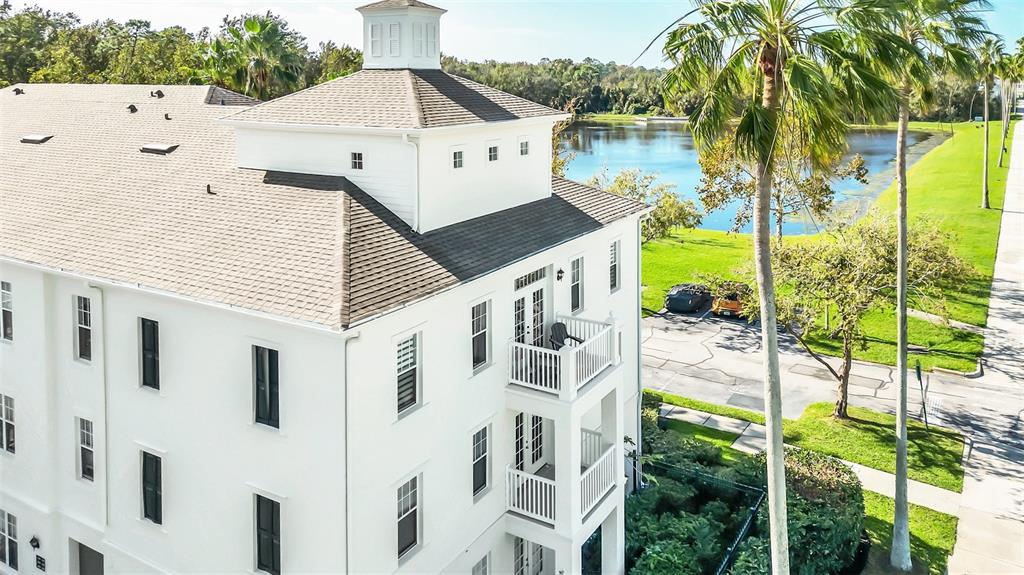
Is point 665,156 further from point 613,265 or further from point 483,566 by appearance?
point 483,566

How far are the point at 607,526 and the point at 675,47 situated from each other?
1067 centimetres

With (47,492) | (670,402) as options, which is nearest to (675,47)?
(47,492)

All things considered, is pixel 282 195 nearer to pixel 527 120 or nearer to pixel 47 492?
pixel 527 120

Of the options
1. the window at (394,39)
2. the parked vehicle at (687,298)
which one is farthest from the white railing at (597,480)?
the parked vehicle at (687,298)

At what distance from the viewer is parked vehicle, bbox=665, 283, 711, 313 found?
40.5m

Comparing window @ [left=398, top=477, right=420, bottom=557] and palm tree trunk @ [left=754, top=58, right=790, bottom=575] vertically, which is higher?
palm tree trunk @ [left=754, top=58, right=790, bottom=575]

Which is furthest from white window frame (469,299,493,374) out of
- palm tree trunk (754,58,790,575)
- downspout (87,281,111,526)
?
downspout (87,281,111,526)

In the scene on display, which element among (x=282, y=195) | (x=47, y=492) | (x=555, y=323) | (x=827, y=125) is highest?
(x=827, y=125)

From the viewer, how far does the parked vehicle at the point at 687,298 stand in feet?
133

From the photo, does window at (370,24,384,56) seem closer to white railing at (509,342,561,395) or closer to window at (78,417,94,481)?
white railing at (509,342,561,395)

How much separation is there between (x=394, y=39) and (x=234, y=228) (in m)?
6.89

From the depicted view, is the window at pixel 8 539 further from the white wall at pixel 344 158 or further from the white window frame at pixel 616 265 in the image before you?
the white window frame at pixel 616 265

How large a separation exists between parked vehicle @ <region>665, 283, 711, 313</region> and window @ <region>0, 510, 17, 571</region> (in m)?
30.4

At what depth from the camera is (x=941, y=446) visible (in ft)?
83.1
